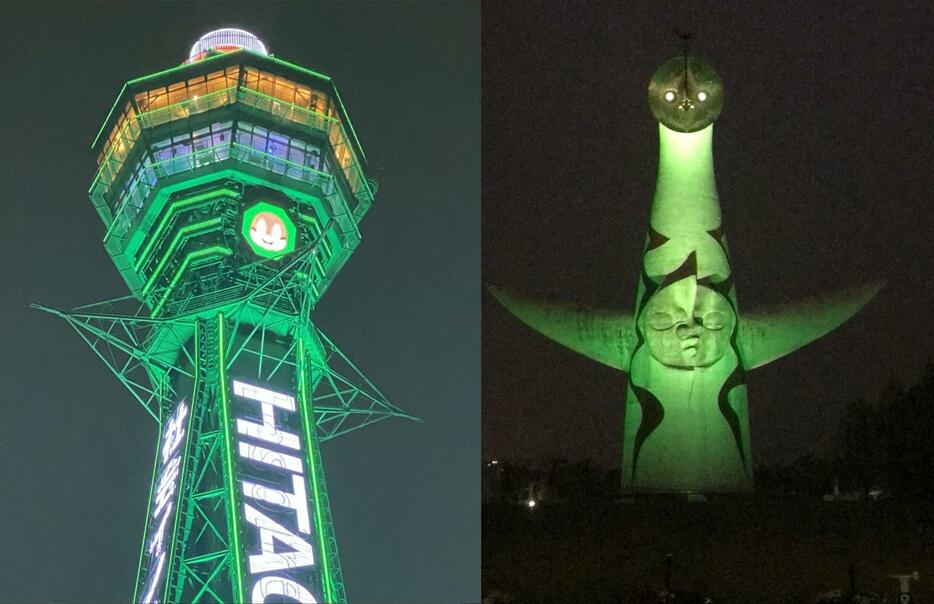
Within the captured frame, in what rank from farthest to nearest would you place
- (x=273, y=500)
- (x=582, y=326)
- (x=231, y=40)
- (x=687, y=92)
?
1. (x=231, y=40)
2. (x=582, y=326)
3. (x=687, y=92)
4. (x=273, y=500)

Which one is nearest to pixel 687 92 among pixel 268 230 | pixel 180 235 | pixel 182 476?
pixel 268 230

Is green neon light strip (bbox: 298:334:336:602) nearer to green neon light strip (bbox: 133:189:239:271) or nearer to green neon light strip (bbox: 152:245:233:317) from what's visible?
green neon light strip (bbox: 152:245:233:317)

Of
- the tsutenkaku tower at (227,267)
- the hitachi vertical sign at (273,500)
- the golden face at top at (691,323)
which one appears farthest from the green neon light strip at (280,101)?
the golden face at top at (691,323)

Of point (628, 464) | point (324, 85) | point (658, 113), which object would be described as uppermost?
point (324, 85)

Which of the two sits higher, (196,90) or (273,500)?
(196,90)

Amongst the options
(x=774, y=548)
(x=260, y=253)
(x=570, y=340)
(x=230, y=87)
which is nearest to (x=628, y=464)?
(x=570, y=340)

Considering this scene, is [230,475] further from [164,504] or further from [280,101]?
[280,101]

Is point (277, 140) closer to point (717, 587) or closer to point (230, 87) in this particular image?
point (230, 87)

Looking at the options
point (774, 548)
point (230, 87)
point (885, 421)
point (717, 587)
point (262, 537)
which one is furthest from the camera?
point (885, 421)
